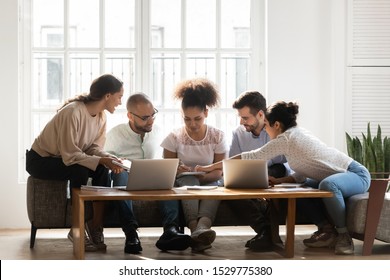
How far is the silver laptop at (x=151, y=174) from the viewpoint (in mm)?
4516

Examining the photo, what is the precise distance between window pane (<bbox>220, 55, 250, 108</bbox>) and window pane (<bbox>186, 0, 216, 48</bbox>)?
9.8 inches

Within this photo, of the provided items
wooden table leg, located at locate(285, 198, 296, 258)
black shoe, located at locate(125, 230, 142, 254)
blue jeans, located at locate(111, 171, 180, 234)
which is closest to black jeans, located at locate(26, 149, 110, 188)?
blue jeans, located at locate(111, 171, 180, 234)

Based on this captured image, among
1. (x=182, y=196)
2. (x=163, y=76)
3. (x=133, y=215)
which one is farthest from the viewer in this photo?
(x=163, y=76)

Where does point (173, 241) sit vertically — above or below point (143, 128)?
below

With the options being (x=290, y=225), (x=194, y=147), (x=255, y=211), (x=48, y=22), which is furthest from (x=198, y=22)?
(x=290, y=225)

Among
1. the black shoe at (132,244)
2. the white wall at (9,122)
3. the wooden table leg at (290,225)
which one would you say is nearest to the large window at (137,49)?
the white wall at (9,122)

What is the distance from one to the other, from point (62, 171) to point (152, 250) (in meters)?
0.75

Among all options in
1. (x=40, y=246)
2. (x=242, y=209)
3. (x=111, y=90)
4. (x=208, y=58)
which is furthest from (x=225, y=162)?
(x=208, y=58)

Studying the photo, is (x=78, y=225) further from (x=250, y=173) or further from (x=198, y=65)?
(x=198, y=65)

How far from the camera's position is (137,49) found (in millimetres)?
6684

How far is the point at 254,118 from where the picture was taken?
5.33 m

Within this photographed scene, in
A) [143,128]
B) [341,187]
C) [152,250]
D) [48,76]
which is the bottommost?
[152,250]

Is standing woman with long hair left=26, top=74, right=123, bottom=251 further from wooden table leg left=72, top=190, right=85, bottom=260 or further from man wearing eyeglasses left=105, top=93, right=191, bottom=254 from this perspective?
wooden table leg left=72, top=190, right=85, bottom=260

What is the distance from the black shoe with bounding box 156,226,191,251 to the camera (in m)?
4.71
